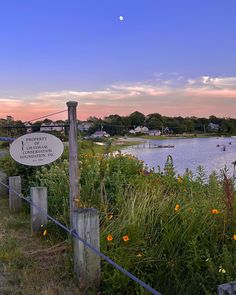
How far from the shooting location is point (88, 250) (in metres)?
3.74

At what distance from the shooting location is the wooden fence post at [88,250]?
371cm

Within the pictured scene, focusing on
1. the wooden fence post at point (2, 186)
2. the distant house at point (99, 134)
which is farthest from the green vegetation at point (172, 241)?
the wooden fence post at point (2, 186)

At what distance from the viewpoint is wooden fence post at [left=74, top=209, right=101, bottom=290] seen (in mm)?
3707

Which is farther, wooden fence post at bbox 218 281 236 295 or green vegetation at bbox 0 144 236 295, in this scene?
green vegetation at bbox 0 144 236 295

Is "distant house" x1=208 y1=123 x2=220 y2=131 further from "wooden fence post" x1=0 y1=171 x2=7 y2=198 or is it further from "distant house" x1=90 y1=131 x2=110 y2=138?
"wooden fence post" x1=0 y1=171 x2=7 y2=198

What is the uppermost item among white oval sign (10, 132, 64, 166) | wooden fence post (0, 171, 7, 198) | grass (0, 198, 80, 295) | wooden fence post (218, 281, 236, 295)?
white oval sign (10, 132, 64, 166)

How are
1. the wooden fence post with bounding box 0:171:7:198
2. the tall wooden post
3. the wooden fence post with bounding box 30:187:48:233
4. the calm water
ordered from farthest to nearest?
the calm water, the wooden fence post with bounding box 0:171:7:198, the wooden fence post with bounding box 30:187:48:233, the tall wooden post

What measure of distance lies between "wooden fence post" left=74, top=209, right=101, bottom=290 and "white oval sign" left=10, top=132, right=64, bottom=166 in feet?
6.00

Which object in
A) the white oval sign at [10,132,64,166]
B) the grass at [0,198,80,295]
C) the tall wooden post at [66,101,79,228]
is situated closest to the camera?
the grass at [0,198,80,295]

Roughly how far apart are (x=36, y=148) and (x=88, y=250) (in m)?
2.08

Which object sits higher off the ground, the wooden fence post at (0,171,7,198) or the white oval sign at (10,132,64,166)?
the white oval sign at (10,132,64,166)

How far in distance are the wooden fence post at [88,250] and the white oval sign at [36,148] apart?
6.00 ft

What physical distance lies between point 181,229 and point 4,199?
211 inches

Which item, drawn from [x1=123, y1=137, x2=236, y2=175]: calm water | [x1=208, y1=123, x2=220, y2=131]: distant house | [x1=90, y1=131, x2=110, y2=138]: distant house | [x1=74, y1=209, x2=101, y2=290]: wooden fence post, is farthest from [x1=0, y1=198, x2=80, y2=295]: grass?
[x1=208, y1=123, x2=220, y2=131]: distant house
